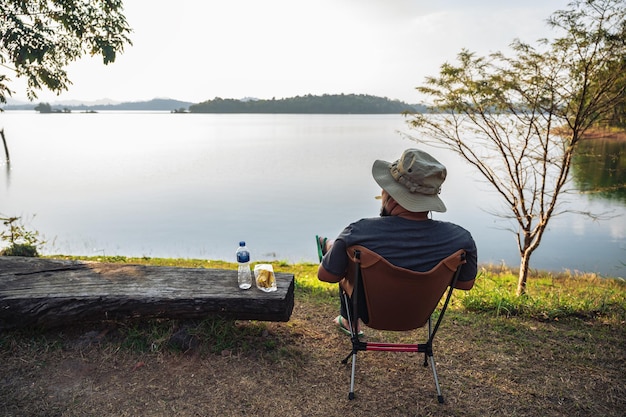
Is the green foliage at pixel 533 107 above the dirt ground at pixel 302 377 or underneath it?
above

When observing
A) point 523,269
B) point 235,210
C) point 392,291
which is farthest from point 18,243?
point 235,210

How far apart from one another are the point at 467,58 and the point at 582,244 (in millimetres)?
10946

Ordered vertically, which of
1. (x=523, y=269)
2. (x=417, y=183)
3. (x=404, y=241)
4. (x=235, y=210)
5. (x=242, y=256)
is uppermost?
(x=417, y=183)

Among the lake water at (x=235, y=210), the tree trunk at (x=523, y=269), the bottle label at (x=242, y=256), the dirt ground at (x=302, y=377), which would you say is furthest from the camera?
the lake water at (x=235, y=210)

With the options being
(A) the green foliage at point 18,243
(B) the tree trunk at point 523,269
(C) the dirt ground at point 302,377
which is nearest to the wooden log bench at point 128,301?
(C) the dirt ground at point 302,377

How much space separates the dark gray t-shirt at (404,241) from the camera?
2598mm

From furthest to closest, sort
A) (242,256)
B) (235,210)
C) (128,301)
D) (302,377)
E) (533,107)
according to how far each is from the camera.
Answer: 1. (235,210)
2. (533,107)
3. (242,256)
4. (128,301)
5. (302,377)

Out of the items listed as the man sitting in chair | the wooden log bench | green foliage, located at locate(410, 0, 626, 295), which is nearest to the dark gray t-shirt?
the man sitting in chair

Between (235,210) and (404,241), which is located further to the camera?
(235,210)

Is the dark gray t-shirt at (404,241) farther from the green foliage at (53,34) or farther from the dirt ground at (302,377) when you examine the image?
the green foliage at (53,34)

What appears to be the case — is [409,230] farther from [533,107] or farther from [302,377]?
[533,107]

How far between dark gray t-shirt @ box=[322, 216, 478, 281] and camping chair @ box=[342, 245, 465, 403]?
47 millimetres

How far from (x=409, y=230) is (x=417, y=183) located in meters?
0.29

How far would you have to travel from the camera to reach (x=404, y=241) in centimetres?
261
